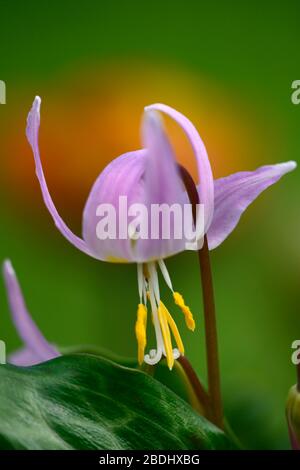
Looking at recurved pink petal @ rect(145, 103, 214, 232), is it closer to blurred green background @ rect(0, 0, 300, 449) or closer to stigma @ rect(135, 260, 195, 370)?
stigma @ rect(135, 260, 195, 370)

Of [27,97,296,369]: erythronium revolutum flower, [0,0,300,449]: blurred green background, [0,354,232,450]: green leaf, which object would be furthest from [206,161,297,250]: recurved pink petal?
[0,0,300,449]: blurred green background

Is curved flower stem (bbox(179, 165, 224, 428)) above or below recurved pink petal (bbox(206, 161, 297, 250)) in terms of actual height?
below

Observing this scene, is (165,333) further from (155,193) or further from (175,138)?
(175,138)

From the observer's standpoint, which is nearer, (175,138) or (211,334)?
(211,334)

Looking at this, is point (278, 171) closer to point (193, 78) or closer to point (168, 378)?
point (168, 378)

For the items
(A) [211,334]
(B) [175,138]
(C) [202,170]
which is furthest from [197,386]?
(B) [175,138]

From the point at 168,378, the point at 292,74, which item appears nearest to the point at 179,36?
the point at 292,74

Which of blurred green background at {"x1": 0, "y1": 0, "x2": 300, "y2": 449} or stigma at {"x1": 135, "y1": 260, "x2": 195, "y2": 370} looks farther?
blurred green background at {"x1": 0, "y1": 0, "x2": 300, "y2": 449}
